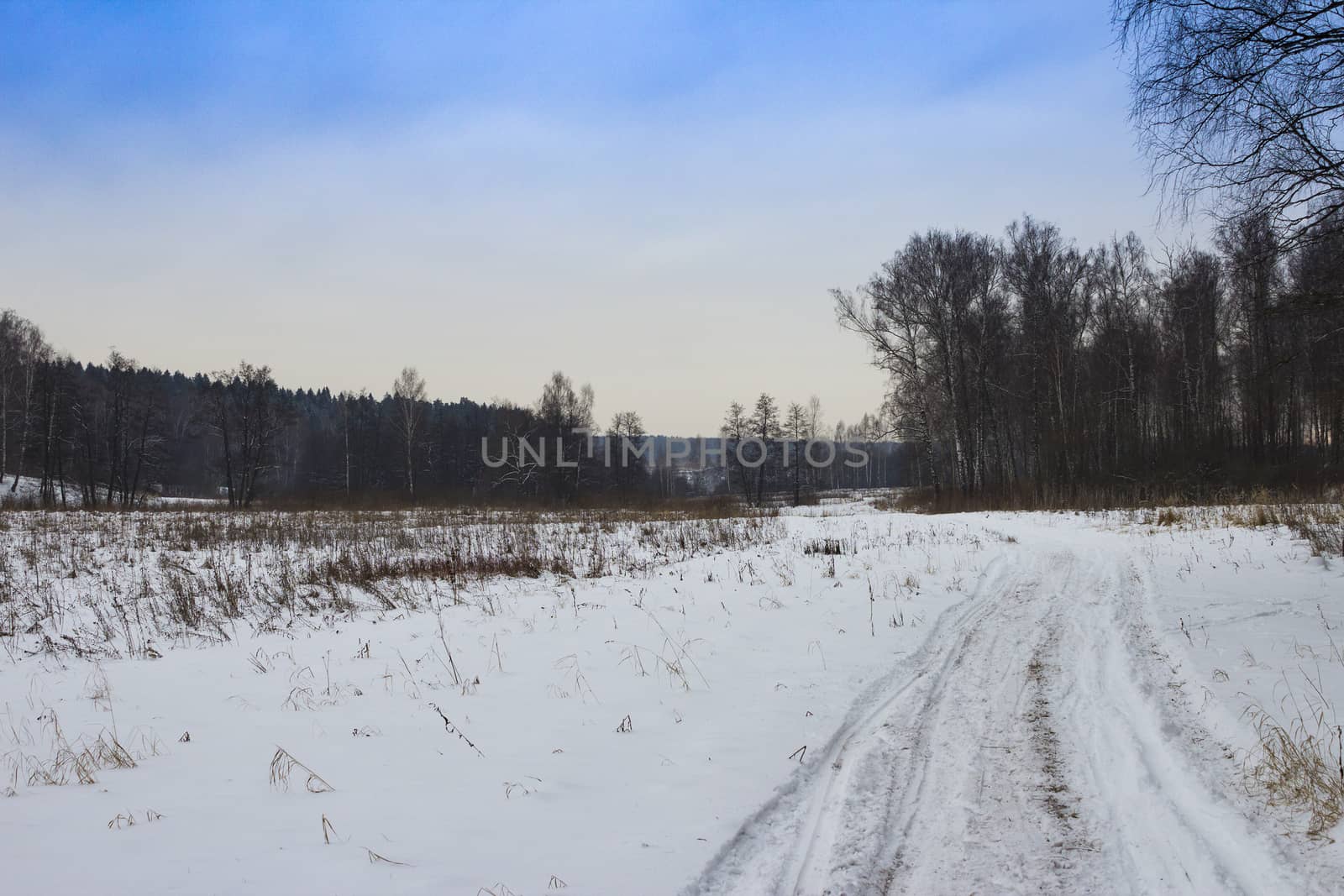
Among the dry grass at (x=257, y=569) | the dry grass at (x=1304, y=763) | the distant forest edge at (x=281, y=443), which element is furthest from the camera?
the distant forest edge at (x=281, y=443)

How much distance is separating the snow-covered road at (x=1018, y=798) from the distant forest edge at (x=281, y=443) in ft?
85.3

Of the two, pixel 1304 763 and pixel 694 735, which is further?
pixel 694 735

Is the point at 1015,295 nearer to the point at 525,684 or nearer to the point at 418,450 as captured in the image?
the point at 525,684

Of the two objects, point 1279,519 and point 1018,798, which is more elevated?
point 1279,519

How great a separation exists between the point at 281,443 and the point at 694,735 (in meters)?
86.0

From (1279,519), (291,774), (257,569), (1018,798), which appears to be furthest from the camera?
(257,569)

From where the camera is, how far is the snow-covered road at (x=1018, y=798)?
252 centimetres

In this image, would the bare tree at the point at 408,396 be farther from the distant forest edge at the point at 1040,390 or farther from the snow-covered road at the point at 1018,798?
the snow-covered road at the point at 1018,798

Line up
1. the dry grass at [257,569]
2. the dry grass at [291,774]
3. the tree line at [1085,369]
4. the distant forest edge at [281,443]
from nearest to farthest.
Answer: the dry grass at [291,774] → the dry grass at [257,569] → the tree line at [1085,369] → the distant forest edge at [281,443]

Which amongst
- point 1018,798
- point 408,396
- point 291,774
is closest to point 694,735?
point 1018,798

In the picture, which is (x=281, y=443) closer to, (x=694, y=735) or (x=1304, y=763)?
(x=694, y=735)

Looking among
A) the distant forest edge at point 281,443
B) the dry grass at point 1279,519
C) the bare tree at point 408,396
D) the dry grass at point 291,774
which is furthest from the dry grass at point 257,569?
Result: the bare tree at point 408,396

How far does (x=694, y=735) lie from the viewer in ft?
13.6

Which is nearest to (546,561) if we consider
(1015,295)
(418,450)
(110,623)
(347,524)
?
(110,623)
